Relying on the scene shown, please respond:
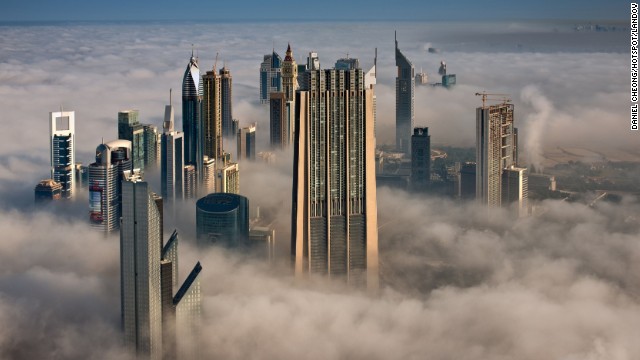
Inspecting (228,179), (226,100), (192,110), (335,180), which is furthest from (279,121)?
(335,180)

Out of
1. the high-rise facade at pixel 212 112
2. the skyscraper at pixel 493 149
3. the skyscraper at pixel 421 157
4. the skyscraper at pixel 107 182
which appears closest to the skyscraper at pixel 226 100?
the high-rise facade at pixel 212 112

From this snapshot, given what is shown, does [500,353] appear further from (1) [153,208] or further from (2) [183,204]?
(2) [183,204]

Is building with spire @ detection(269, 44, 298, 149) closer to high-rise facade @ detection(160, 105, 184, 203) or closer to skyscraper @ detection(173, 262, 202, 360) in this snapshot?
high-rise facade @ detection(160, 105, 184, 203)

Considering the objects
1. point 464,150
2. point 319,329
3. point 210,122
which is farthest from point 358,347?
point 210,122

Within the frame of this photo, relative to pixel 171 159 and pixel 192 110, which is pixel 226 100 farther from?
pixel 171 159

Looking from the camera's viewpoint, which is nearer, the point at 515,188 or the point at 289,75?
the point at 515,188
